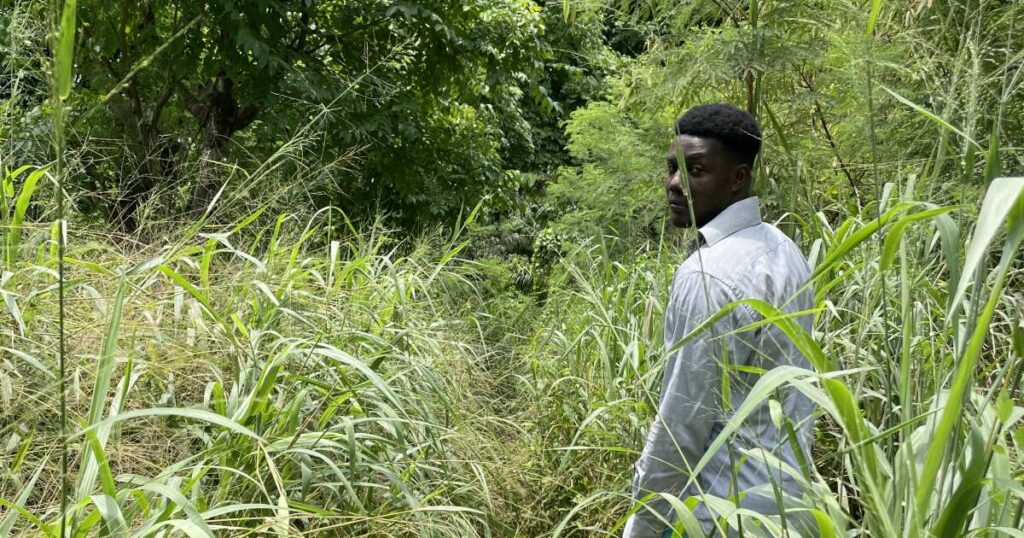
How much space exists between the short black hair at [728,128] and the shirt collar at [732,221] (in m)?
0.11

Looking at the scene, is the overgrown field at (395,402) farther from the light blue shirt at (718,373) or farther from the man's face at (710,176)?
the man's face at (710,176)

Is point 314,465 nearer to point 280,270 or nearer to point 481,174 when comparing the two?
point 280,270

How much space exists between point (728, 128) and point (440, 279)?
273cm

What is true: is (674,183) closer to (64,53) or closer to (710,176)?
(710,176)

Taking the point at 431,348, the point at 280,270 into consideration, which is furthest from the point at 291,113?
the point at 431,348

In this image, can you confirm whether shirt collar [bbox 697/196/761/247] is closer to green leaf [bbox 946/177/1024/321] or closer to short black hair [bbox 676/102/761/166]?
short black hair [bbox 676/102/761/166]

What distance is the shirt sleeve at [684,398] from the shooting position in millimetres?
1830

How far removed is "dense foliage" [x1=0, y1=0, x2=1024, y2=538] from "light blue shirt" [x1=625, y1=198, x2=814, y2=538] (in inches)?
4.8

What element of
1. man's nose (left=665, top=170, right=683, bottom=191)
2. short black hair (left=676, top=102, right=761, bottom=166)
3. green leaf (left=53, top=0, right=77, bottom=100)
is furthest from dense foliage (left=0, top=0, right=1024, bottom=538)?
man's nose (left=665, top=170, right=683, bottom=191)

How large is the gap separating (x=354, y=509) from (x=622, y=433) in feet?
3.75

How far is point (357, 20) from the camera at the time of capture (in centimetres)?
756

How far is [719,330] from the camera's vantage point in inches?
68.5

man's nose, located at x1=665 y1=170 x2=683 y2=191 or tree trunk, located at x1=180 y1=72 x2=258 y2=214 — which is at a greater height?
man's nose, located at x1=665 y1=170 x2=683 y2=191

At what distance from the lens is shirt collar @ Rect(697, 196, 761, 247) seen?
6.81ft
